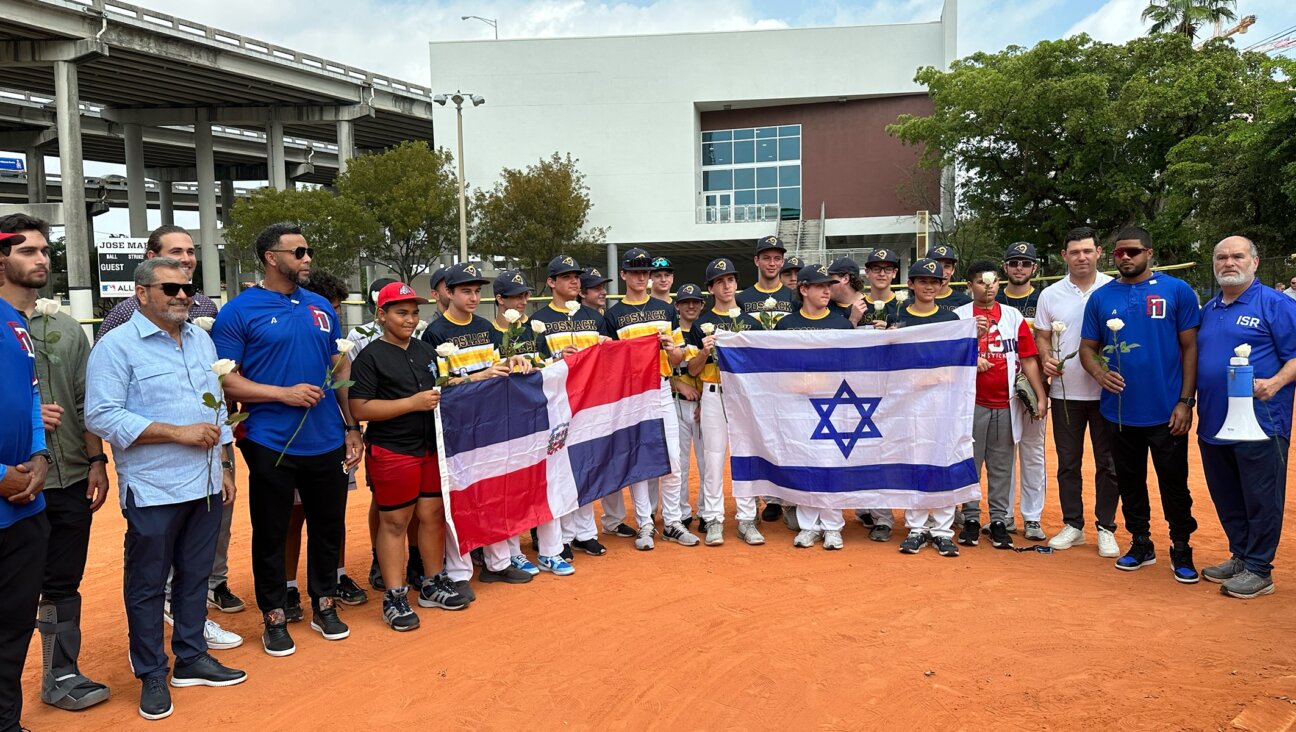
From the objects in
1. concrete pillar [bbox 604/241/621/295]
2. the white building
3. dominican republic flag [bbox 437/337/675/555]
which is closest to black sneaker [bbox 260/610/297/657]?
dominican republic flag [bbox 437/337/675/555]

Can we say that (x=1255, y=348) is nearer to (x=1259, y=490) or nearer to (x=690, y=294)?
(x=1259, y=490)

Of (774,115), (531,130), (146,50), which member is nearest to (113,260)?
(146,50)

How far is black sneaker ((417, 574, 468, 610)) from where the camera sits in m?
5.66

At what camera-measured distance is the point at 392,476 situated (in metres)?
5.37

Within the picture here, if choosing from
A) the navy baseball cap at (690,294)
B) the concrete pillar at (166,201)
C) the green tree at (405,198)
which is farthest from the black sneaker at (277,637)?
the concrete pillar at (166,201)

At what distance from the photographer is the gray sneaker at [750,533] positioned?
23.0 feet

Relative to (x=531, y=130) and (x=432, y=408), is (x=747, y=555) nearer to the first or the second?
(x=432, y=408)

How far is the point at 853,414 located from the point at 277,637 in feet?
15.0

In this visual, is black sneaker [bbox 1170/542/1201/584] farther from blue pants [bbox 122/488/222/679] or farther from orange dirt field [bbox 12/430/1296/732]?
blue pants [bbox 122/488/222/679]

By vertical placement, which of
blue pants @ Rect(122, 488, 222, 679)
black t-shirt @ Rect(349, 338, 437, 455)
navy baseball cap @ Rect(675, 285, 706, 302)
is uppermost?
navy baseball cap @ Rect(675, 285, 706, 302)

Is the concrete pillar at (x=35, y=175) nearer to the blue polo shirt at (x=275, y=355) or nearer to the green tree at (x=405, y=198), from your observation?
the green tree at (x=405, y=198)

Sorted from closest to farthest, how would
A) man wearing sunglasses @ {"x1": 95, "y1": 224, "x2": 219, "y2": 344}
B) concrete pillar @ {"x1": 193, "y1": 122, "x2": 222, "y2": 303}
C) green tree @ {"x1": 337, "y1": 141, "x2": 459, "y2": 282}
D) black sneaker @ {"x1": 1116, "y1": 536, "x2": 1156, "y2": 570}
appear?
man wearing sunglasses @ {"x1": 95, "y1": 224, "x2": 219, "y2": 344}
black sneaker @ {"x1": 1116, "y1": 536, "x2": 1156, "y2": 570}
green tree @ {"x1": 337, "y1": 141, "x2": 459, "y2": 282}
concrete pillar @ {"x1": 193, "y1": 122, "x2": 222, "y2": 303}

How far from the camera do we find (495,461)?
6.14 meters

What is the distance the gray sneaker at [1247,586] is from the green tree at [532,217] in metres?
33.6
